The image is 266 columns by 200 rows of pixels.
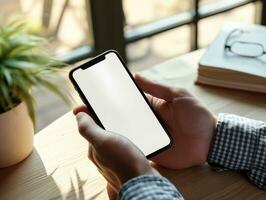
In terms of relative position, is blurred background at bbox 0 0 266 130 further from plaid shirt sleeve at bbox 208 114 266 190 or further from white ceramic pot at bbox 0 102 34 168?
plaid shirt sleeve at bbox 208 114 266 190

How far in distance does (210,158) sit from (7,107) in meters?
0.35

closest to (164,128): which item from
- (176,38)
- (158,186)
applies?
(158,186)

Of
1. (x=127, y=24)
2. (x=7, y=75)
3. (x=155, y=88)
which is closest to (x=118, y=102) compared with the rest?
(x=155, y=88)

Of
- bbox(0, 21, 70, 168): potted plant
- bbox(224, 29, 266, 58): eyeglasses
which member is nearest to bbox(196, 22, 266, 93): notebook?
bbox(224, 29, 266, 58): eyeglasses

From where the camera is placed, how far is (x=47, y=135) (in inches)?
35.4

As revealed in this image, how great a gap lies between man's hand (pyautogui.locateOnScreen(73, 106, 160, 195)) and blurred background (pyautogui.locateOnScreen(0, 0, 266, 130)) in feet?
1.64

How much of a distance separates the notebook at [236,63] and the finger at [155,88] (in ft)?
0.59

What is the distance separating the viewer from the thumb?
70cm

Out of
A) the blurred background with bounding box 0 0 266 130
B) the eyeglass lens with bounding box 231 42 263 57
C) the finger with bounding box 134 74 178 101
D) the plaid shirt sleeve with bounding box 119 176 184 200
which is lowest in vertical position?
the blurred background with bounding box 0 0 266 130

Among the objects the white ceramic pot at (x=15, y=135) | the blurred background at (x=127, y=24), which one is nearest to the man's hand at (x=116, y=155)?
the white ceramic pot at (x=15, y=135)

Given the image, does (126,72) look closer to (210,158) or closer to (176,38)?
(210,158)

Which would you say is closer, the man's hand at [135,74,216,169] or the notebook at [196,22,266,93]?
the man's hand at [135,74,216,169]

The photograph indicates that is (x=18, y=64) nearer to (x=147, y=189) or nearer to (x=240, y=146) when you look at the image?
(x=147, y=189)

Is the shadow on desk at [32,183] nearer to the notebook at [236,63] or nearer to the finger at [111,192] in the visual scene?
the finger at [111,192]
